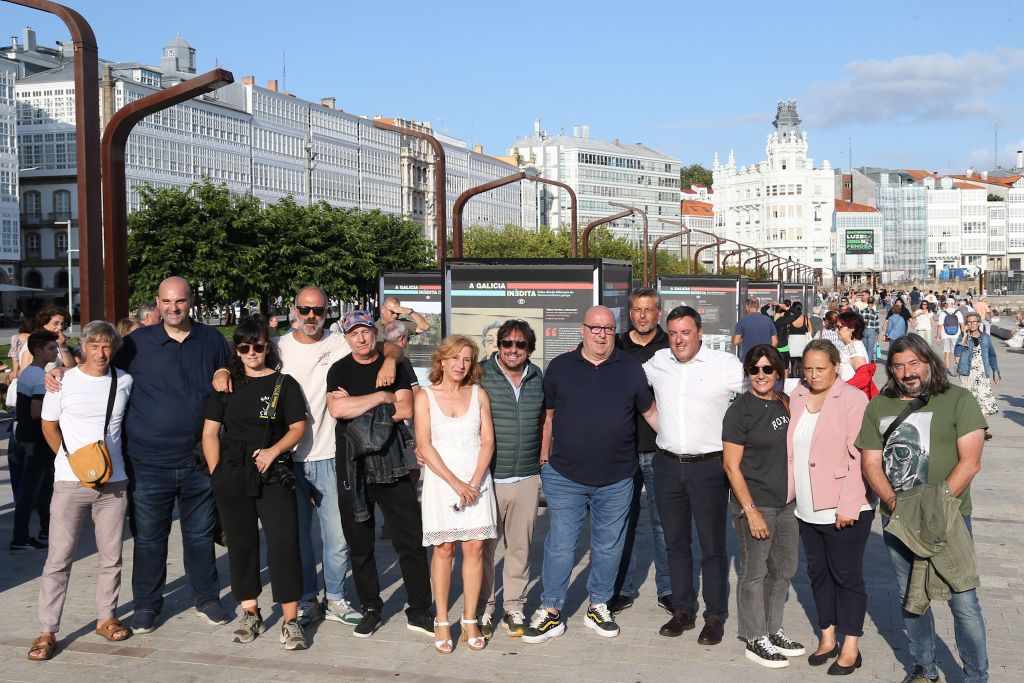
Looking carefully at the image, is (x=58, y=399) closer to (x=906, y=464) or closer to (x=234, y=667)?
(x=234, y=667)

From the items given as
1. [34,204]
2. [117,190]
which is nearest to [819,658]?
[117,190]

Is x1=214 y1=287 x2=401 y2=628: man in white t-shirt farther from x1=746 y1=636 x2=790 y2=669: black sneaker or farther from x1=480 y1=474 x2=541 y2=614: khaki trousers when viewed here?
x1=746 y1=636 x2=790 y2=669: black sneaker

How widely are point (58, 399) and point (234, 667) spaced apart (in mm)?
1740

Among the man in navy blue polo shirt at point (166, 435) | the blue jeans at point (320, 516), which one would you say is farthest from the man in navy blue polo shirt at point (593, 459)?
the man in navy blue polo shirt at point (166, 435)

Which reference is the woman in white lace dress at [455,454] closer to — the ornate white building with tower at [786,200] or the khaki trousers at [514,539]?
the khaki trousers at [514,539]

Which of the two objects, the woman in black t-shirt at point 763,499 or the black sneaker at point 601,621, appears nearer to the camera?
the woman in black t-shirt at point 763,499

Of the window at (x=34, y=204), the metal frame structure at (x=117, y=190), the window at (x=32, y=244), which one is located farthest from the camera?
the window at (x=32, y=244)

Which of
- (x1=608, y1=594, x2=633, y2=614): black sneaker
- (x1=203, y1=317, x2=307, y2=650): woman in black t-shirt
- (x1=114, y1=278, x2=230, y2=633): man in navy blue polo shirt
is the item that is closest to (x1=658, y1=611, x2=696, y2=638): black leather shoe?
(x1=608, y1=594, x2=633, y2=614): black sneaker

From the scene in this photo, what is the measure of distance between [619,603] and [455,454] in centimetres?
149

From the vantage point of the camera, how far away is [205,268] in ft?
164

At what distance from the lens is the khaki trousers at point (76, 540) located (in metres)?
7.13

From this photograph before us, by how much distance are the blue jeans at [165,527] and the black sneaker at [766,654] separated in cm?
295

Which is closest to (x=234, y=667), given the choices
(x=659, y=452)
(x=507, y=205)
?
(x=659, y=452)

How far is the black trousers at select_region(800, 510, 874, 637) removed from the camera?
6605 millimetres
